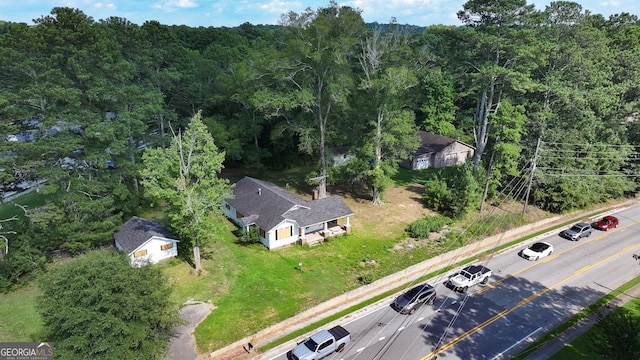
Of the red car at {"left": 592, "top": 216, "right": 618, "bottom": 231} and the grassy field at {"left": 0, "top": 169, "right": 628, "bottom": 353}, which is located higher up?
the red car at {"left": 592, "top": 216, "right": 618, "bottom": 231}

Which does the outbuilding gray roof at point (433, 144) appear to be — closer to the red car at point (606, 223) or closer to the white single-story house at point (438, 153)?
the white single-story house at point (438, 153)

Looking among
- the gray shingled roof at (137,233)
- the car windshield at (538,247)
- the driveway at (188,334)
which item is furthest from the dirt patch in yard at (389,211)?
the gray shingled roof at (137,233)

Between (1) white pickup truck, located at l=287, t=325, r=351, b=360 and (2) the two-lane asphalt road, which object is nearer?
(1) white pickup truck, located at l=287, t=325, r=351, b=360

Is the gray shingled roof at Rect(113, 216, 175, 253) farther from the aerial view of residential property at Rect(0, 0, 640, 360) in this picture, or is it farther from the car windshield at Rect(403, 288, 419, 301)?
the car windshield at Rect(403, 288, 419, 301)

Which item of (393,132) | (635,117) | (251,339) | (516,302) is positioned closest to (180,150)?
(251,339)

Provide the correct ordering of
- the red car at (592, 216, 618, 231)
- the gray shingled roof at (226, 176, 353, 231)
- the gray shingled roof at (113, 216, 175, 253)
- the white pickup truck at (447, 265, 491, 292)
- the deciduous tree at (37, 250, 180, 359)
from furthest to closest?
the red car at (592, 216, 618, 231) < the gray shingled roof at (226, 176, 353, 231) < the gray shingled roof at (113, 216, 175, 253) < the white pickup truck at (447, 265, 491, 292) < the deciduous tree at (37, 250, 180, 359)

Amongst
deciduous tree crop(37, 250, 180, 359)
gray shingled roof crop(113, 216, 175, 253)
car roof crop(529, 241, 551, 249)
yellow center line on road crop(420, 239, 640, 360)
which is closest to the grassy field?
gray shingled roof crop(113, 216, 175, 253)
